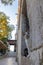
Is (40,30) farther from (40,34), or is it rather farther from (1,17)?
(1,17)

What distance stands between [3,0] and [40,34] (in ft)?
18.8

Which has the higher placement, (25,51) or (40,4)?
(40,4)

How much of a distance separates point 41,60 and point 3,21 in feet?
68.3

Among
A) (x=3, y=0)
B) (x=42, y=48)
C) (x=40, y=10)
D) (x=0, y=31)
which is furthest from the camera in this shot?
(x=0, y=31)

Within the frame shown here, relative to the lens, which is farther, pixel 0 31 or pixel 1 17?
pixel 0 31

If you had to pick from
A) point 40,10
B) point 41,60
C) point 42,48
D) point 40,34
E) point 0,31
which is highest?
point 40,10

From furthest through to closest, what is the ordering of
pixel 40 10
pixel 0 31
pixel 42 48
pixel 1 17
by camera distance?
pixel 0 31, pixel 1 17, pixel 40 10, pixel 42 48

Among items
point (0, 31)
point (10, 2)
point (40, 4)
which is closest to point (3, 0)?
point (10, 2)

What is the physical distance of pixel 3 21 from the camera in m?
23.9

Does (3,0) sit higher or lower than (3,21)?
higher

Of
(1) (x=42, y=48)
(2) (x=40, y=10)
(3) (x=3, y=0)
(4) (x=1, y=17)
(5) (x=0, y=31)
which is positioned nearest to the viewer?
(1) (x=42, y=48)

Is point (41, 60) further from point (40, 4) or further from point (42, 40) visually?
point (40, 4)

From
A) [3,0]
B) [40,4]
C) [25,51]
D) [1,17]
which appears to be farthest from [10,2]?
[1,17]

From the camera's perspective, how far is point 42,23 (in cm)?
349
